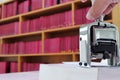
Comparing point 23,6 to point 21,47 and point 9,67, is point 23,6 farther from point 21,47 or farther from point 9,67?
point 9,67

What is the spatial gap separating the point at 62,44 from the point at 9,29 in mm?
1390

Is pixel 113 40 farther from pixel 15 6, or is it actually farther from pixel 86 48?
pixel 15 6

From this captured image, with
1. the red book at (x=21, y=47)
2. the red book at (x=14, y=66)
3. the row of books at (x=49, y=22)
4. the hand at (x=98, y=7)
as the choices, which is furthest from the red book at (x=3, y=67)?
the hand at (x=98, y=7)

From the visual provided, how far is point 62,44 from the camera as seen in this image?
277cm

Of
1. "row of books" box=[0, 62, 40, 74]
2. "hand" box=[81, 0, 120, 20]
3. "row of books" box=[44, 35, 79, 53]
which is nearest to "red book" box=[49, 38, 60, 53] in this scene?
"row of books" box=[44, 35, 79, 53]

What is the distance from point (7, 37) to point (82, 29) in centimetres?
332

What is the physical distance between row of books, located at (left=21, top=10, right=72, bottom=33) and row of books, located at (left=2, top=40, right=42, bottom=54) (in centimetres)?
20

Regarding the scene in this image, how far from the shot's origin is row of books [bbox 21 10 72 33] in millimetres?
2744

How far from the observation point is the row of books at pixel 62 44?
260 cm

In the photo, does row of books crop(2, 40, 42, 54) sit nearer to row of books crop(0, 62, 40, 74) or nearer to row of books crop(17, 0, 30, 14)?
row of books crop(0, 62, 40, 74)

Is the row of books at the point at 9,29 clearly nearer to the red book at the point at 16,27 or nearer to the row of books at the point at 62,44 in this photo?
the red book at the point at 16,27

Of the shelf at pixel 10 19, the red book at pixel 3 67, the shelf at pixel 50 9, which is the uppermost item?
the shelf at pixel 50 9

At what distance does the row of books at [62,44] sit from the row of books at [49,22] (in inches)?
7.2

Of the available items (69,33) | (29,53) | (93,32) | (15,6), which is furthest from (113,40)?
(15,6)
